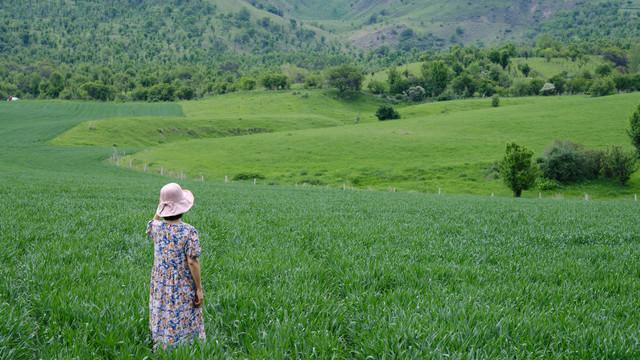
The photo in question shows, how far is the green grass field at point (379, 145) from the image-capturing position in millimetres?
54531

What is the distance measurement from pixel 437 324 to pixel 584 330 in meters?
1.82

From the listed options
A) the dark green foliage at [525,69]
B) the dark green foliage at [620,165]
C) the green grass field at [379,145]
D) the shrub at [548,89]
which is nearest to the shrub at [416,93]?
the shrub at [548,89]

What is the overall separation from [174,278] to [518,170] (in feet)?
170

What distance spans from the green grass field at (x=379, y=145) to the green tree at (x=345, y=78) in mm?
49524

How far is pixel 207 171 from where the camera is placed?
59250mm

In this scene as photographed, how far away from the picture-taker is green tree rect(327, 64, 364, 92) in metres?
160

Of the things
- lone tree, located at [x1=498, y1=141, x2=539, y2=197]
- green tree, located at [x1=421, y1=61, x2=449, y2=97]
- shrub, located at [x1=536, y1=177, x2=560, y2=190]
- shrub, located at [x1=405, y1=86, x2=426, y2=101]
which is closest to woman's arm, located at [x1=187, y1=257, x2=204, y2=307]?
lone tree, located at [x1=498, y1=141, x2=539, y2=197]

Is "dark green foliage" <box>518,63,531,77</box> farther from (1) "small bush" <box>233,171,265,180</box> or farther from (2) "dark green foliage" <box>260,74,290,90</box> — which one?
(1) "small bush" <box>233,171,265,180</box>

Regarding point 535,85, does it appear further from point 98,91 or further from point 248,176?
point 98,91

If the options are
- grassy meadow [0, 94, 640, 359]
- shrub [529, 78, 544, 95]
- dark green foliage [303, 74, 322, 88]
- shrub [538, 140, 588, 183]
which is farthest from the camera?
dark green foliage [303, 74, 322, 88]

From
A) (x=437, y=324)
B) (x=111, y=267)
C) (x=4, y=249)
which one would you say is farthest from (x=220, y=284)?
(x=4, y=249)

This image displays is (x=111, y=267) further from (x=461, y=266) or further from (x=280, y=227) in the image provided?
(x=461, y=266)

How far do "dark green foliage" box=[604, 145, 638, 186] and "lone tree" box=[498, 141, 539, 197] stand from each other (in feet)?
40.7

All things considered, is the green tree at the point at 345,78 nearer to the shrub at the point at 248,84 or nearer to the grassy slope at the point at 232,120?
the grassy slope at the point at 232,120
